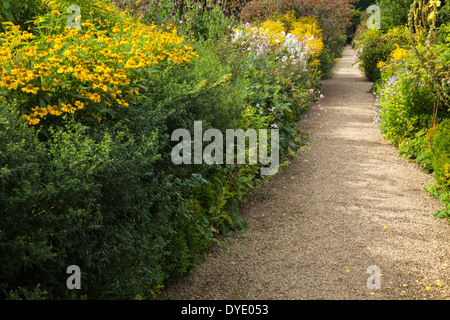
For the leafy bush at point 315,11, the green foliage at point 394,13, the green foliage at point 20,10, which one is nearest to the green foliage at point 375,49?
the green foliage at point 394,13

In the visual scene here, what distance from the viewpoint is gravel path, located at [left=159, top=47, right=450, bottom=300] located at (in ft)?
9.75

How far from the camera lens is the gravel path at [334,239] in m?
2.97

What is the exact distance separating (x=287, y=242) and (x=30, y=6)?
3.73 meters

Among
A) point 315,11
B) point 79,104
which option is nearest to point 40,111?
point 79,104

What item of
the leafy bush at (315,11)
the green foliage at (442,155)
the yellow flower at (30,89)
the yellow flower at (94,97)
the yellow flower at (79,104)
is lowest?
the green foliage at (442,155)

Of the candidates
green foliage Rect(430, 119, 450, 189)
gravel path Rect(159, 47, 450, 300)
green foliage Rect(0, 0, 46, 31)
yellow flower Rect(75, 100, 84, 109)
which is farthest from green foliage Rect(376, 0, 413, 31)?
yellow flower Rect(75, 100, 84, 109)

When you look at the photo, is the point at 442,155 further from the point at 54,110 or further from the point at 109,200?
the point at 54,110

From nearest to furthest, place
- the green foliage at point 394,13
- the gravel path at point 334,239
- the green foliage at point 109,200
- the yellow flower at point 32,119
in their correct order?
the green foliage at point 109,200 → the yellow flower at point 32,119 → the gravel path at point 334,239 → the green foliage at point 394,13

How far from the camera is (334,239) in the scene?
3.69 meters

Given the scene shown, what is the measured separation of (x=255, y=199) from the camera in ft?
15.0

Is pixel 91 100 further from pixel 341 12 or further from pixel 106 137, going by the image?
pixel 341 12

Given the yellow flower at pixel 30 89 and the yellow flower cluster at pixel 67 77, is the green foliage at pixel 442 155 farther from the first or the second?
the yellow flower at pixel 30 89

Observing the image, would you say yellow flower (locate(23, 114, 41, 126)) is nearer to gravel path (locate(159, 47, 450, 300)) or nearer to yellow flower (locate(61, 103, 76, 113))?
yellow flower (locate(61, 103, 76, 113))
